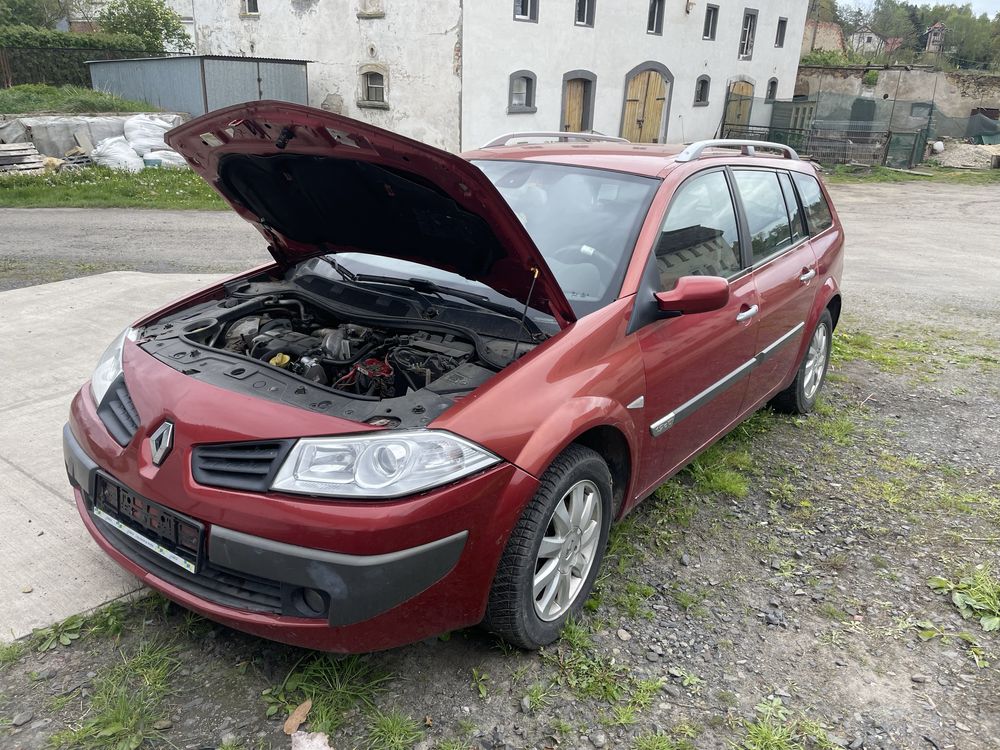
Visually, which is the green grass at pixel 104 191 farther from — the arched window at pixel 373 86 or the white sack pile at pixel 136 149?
the arched window at pixel 373 86

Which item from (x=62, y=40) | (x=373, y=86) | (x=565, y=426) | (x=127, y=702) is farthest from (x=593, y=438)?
(x=62, y=40)

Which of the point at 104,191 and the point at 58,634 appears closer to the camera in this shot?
the point at 58,634

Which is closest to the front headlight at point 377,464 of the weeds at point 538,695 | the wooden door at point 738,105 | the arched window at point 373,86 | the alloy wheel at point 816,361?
the weeds at point 538,695

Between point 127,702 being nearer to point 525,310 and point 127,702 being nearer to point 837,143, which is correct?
point 525,310

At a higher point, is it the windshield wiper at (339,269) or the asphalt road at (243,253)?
the windshield wiper at (339,269)

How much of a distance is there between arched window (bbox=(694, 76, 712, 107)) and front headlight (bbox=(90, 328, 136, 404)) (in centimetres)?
2502

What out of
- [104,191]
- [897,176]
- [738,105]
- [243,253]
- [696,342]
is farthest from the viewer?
[738,105]

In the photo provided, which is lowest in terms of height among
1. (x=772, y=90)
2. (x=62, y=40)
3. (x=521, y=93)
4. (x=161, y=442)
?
(x=161, y=442)

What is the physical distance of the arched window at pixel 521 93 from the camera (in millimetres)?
18672

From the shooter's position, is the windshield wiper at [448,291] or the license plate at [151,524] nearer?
the license plate at [151,524]

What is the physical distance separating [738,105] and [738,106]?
1.4 inches

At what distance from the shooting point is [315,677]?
252 centimetres

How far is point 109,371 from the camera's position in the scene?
2.92 metres

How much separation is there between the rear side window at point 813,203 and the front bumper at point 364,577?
130 inches
